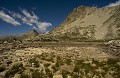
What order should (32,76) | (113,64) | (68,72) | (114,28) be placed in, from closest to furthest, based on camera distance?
(32,76)
(68,72)
(113,64)
(114,28)

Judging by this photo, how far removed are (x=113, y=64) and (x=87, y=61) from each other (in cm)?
336

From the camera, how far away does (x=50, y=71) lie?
20.2m

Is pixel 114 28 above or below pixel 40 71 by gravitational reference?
above

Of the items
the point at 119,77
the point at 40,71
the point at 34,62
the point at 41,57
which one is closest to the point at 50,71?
the point at 40,71

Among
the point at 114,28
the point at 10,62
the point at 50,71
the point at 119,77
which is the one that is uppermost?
the point at 114,28

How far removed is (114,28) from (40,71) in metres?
184

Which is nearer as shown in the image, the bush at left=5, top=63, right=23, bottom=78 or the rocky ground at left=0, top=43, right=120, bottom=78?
the bush at left=5, top=63, right=23, bottom=78

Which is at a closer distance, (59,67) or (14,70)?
(14,70)

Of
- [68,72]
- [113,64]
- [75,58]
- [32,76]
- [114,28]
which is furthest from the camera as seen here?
[114,28]

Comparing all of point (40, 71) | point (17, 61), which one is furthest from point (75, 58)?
point (17, 61)

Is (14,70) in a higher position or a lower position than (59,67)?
higher

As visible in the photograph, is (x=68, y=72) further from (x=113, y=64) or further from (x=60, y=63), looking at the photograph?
(x=113, y=64)

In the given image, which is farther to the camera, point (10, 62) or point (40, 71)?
point (10, 62)

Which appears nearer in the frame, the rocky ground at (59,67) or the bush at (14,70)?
the bush at (14,70)
